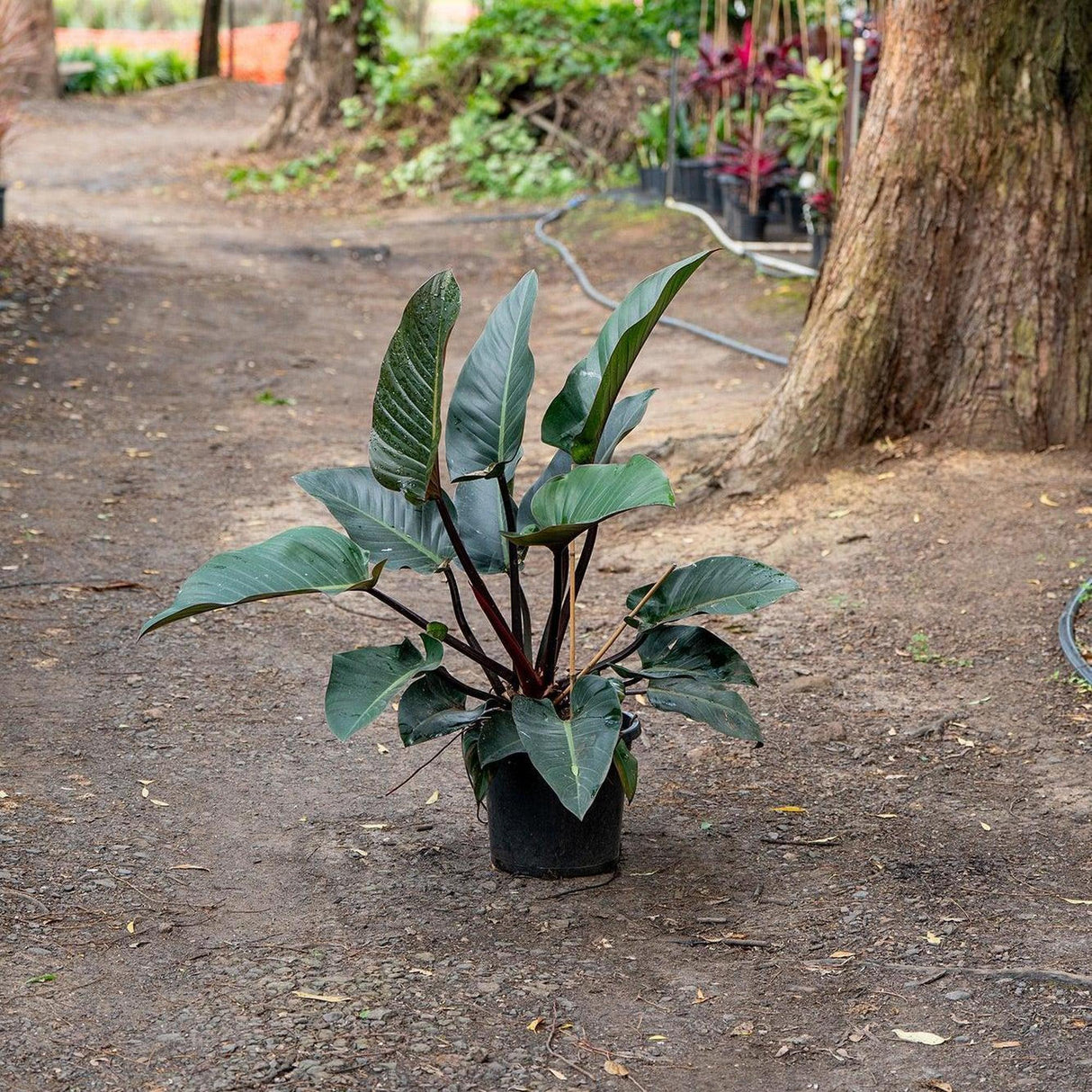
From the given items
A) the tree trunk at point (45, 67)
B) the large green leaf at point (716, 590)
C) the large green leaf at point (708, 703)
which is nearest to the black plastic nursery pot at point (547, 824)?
the large green leaf at point (708, 703)

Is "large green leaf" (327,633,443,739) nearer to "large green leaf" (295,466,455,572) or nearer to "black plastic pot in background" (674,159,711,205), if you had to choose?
"large green leaf" (295,466,455,572)

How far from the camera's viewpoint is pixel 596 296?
30.7ft

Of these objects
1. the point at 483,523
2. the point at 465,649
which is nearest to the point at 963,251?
the point at 483,523

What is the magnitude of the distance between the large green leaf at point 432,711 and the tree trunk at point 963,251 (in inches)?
101

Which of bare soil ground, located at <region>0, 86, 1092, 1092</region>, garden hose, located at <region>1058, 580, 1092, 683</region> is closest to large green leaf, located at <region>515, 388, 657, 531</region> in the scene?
bare soil ground, located at <region>0, 86, 1092, 1092</region>

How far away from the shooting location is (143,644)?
406 centimetres

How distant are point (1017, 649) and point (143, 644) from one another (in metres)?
2.57

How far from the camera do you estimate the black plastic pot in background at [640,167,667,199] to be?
11977 millimetres

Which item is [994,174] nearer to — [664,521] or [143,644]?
[664,521]

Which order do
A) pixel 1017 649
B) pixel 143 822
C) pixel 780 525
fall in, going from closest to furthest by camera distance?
pixel 143 822 < pixel 1017 649 < pixel 780 525

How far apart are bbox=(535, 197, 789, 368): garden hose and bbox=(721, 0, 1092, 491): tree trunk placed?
1.51m

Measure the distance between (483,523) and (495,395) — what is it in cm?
29

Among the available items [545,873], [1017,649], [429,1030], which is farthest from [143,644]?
[1017,649]

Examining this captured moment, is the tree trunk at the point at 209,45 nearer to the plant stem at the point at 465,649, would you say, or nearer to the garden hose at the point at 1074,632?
the garden hose at the point at 1074,632
